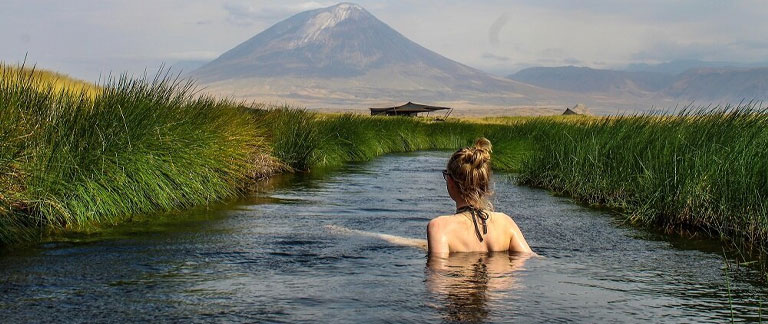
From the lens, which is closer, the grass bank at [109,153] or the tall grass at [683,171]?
the grass bank at [109,153]

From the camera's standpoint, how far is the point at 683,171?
39.0 ft

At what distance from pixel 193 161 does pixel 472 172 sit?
22.8 ft

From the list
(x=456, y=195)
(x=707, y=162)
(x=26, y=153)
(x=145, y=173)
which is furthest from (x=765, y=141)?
(x=26, y=153)

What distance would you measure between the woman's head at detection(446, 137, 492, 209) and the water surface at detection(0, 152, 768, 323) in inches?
30.8

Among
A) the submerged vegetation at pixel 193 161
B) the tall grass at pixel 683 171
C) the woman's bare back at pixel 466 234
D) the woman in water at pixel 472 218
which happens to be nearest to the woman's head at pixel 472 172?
the woman in water at pixel 472 218

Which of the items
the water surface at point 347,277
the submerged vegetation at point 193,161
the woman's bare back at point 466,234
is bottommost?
the water surface at point 347,277

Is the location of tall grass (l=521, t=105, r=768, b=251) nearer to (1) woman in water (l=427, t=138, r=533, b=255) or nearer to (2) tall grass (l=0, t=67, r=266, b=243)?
(1) woman in water (l=427, t=138, r=533, b=255)

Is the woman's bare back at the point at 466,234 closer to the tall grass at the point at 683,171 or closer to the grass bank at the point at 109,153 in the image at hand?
the tall grass at the point at 683,171

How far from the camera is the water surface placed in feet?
23.0

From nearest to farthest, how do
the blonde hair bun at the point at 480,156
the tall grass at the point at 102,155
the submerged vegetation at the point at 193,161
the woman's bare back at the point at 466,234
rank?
the blonde hair bun at the point at 480,156
the woman's bare back at the point at 466,234
the tall grass at the point at 102,155
the submerged vegetation at the point at 193,161

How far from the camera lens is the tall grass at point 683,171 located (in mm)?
10773

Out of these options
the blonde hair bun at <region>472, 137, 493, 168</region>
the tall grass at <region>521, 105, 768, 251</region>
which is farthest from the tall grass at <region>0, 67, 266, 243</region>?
the tall grass at <region>521, 105, 768, 251</region>

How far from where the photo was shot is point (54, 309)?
22.9 feet

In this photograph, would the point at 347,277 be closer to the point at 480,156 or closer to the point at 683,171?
the point at 480,156
